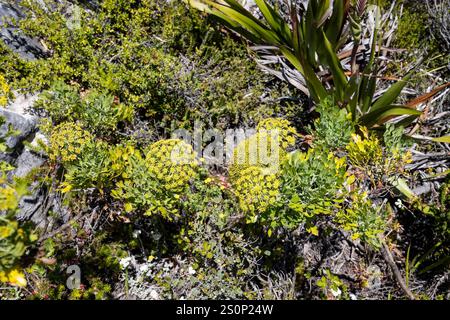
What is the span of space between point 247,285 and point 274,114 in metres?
1.60

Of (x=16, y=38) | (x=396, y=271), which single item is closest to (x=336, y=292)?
(x=396, y=271)

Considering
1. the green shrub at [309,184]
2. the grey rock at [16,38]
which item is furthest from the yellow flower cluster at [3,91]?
the green shrub at [309,184]

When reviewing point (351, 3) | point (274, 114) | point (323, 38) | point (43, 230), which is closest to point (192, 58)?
point (274, 114)

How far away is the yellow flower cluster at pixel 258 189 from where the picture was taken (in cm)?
203

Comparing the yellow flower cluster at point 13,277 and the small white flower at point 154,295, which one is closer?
the yellow flower cluster at point 13,277

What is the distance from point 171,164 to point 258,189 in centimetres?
55

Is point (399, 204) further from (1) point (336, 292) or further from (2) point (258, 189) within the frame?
(2) point (258, 189)

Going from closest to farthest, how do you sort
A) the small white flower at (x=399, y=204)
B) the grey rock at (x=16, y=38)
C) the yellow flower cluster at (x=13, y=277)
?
the yellow flower cluster at (x=13, y=277) < the small white flower at (x=399, y=204) < the grey rock at (x=16, y=38)

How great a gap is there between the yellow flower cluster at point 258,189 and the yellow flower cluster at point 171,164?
0.35 meters

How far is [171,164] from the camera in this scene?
2133mm

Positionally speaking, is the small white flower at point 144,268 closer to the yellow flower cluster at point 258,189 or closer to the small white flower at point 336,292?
the yellow flower cluster at point 258,189

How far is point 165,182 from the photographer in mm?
2215
